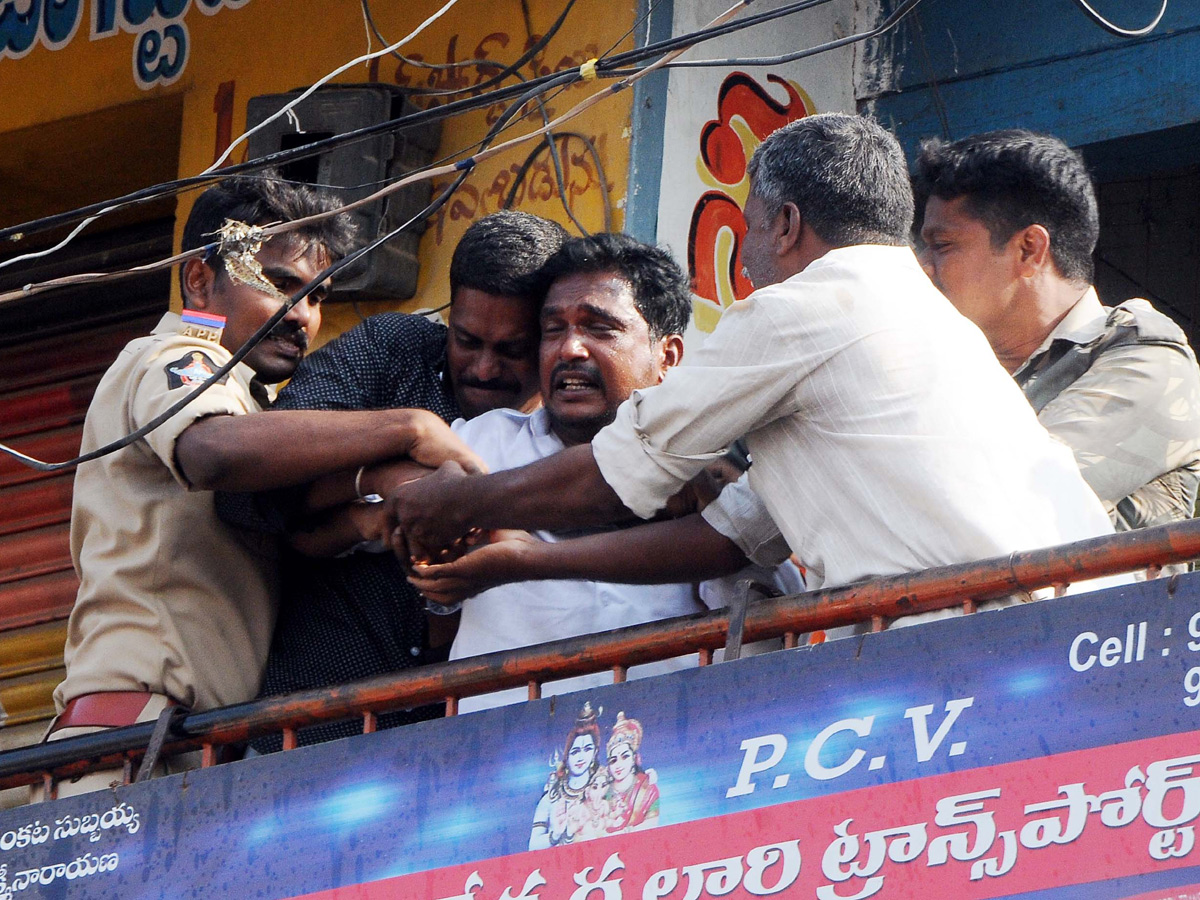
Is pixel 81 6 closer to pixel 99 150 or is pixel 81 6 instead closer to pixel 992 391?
pixel 99 150

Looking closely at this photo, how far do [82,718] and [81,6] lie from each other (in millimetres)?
3459

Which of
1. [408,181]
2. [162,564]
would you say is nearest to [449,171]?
[408,181]

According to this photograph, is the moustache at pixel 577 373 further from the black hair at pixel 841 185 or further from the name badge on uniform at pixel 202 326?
the name badge on uniform at pixel 202 326

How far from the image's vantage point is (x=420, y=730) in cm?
292

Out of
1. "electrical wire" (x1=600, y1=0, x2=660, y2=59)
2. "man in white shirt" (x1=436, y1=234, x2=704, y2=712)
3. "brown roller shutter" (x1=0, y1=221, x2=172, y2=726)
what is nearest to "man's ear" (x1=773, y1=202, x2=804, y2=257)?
"man in white shirt" (x1=436, y1=234, x2=704, y2=712)

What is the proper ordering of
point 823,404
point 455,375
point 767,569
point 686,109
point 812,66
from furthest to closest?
point 812,66, point 686,109, point 455,375, point 767,569, point 823,404

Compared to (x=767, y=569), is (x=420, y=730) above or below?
below

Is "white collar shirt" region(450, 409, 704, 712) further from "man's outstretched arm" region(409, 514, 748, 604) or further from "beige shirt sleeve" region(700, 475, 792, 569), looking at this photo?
"beige shirt sleeve" region(700, 475, 792, 569)

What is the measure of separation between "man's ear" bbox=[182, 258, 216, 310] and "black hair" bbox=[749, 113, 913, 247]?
1365 mm

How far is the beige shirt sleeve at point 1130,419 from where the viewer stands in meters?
3.14

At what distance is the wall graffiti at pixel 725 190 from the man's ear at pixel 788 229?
164 centimetres

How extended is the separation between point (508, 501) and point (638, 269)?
88 cm

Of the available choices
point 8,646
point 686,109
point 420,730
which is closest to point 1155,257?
point 686,109

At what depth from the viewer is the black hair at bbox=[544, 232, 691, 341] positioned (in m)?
3.73
